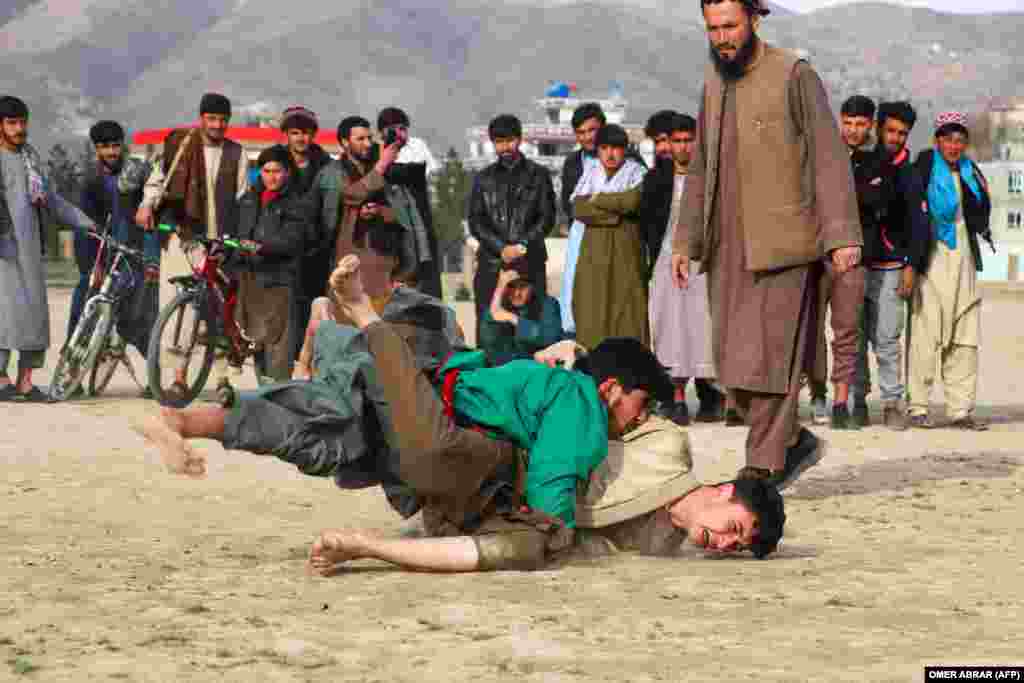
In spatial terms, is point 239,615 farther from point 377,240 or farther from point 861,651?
point 377,240

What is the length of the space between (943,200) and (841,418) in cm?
144

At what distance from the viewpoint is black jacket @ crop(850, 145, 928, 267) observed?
35.4 feet

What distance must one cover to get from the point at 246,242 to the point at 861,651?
7.48m

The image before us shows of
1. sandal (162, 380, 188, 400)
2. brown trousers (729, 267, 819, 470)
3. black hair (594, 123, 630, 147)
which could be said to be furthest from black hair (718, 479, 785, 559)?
sandal (162, 380, 188, 400)

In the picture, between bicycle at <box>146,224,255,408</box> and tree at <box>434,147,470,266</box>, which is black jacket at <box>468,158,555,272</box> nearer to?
bicycle at <box>146,224,255,408</box>

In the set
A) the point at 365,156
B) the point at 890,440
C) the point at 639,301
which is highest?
the point at 365,156

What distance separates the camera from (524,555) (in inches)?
228

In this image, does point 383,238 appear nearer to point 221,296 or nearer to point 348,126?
point 348,126

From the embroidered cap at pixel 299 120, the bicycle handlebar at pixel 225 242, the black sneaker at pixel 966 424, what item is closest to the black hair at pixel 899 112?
the black sneaker at pixel 966 424

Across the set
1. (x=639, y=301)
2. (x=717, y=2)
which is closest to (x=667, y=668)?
(x=717, y=2)

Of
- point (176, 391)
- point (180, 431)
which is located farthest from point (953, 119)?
point (180, 431)

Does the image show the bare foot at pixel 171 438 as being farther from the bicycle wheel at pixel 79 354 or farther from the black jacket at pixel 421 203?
the bicycle wheel at pixel 79 354

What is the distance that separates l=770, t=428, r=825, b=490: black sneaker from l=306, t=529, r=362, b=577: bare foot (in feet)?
8.27

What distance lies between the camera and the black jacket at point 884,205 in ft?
35.4
